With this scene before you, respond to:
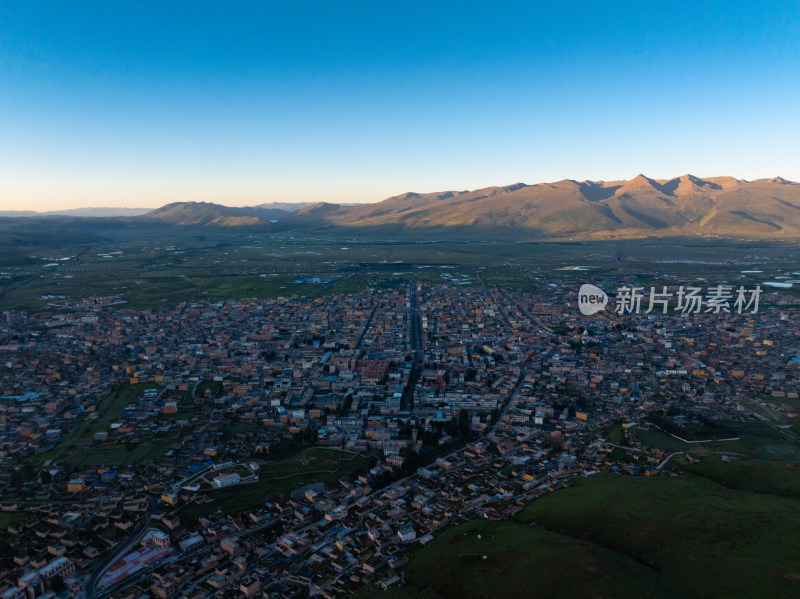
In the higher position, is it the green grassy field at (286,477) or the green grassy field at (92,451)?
the green grassy field at (92,451)

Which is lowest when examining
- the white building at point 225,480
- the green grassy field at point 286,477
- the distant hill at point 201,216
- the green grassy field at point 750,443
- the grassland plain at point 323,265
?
the green grassy field at point 286,477

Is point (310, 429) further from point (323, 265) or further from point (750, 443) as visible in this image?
point (323, 265)

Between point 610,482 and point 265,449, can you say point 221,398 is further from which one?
point 610,482

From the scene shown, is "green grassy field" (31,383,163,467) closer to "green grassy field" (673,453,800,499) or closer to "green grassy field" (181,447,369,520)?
"green grassy field" (181,447,369,520)

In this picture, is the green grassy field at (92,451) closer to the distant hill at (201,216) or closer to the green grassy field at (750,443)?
the green grassy field at (750,443)

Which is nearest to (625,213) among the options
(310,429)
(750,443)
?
(750,443)

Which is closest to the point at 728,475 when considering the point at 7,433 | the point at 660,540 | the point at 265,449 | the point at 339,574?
the point at 660,540

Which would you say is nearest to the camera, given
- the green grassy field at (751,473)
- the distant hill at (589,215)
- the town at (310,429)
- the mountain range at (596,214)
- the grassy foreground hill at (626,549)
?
the grassy foreground hill at (626,549)

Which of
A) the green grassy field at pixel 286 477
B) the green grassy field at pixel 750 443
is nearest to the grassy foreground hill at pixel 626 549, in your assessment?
the green grassy field at pixel 750 443
